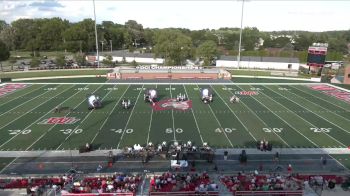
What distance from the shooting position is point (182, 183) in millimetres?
15773

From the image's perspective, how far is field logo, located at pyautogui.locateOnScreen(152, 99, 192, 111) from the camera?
31.5m

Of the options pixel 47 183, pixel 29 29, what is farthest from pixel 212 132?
pixel 29 29

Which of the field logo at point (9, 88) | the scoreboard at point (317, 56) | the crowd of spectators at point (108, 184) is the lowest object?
the crowd of spectators at point (108, 184)

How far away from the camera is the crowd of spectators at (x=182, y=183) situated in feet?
49.0

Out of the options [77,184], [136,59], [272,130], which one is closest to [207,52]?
[136,59]

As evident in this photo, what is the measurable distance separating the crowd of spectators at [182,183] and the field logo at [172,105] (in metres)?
14.6

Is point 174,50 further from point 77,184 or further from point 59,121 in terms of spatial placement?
point 77,184

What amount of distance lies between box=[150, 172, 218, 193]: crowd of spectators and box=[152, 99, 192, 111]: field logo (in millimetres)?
14623

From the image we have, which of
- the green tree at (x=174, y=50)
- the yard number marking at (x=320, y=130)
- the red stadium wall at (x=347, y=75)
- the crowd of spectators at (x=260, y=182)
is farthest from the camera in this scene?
the green tree at (x=174, y=50)

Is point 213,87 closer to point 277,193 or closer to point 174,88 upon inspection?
point 174,88

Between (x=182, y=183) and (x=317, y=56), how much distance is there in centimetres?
4482

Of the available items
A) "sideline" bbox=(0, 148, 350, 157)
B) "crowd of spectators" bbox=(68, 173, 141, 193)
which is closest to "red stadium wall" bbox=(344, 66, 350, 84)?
"sideline" bbox=(0, 148, 350, 157)

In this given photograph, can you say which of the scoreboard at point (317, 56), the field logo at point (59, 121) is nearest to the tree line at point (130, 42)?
the scoreboard at point (317, 56)

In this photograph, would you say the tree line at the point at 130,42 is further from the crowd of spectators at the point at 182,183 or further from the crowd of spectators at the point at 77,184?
the crowd of spectators at the point at 77,184
